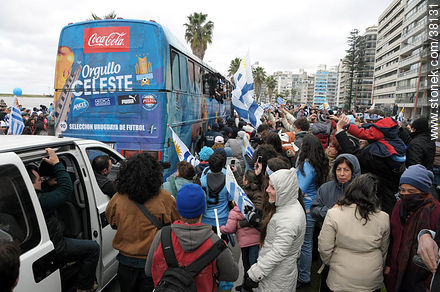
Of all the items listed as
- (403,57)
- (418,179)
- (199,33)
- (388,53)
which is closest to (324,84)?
(388,53)

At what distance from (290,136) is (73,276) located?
4.28 meters

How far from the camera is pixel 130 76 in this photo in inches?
248

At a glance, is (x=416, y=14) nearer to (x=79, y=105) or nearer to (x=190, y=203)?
(x=79, y=105)

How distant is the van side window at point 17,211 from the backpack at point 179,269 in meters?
1.10

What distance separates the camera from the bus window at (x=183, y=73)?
300 inches

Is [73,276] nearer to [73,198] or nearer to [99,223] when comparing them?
[99,223]

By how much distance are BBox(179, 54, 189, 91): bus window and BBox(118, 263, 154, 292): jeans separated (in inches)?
219

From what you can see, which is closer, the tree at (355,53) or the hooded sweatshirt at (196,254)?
the hooded sweatshirt at (196,254)

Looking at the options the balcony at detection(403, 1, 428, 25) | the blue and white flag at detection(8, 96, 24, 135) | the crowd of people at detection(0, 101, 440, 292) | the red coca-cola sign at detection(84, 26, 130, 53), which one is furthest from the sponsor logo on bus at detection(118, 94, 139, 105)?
the balcony at detection(403, 1, 428, 25)

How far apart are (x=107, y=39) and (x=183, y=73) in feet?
7.12

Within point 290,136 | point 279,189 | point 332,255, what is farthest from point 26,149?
point 290,136

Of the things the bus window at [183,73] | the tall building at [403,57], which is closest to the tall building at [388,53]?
the tall building at [403,57]

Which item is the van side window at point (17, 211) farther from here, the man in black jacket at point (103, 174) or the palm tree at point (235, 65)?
the palm tree at point (235, 65)

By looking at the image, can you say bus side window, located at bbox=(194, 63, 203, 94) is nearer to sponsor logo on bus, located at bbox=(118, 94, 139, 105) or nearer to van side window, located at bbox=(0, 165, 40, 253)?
sponsor logo on bus, located at bbox=(118, 94, 139, 105)
